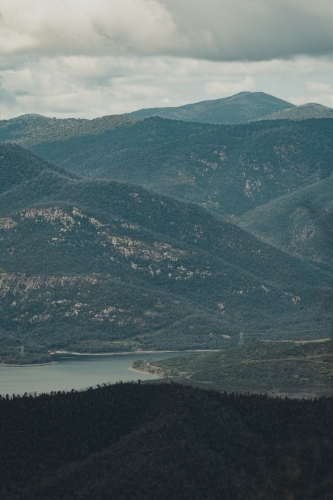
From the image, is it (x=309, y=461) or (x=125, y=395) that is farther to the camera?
(x=125, y=395)

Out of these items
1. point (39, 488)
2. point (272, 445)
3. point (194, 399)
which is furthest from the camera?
point (194, 399)

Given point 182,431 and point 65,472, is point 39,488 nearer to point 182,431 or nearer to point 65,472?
point 65,472

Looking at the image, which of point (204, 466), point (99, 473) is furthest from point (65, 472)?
point (204, 466)

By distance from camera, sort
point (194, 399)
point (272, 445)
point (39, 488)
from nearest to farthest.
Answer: point (39, 488), point (272, 445), point (194, 399)

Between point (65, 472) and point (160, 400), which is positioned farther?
point (160, 400)

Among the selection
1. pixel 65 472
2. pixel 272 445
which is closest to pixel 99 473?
pixel 65 472

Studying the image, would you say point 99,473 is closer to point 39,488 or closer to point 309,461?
point 39,488
